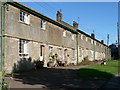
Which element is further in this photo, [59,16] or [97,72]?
[59,16]

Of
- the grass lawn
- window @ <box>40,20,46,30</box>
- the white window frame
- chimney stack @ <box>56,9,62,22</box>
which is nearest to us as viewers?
the grass lawn

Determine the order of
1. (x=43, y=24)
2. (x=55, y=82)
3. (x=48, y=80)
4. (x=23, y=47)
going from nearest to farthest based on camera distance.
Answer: (x=55, y=82), (x=48, y=80), (x=23, y=47), (x=43, y=24)

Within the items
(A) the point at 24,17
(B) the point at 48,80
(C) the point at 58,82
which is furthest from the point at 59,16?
(C) the point at 58,82

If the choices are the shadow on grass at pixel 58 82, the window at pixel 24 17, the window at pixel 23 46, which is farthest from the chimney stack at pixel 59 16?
the shadow on grass at pixel 58 82

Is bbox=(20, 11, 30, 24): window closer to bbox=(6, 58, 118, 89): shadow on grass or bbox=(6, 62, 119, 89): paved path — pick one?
bbox=(6, 58, 118, 89): shadow on grass

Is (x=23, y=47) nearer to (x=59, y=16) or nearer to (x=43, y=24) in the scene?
(x=43, y=24)

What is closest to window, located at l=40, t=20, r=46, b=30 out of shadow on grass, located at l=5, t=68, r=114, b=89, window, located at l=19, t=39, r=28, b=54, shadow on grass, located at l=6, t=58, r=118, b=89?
window, located at l=19, t=39, r=28, b=54

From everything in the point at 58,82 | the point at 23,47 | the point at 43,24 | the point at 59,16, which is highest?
the point at 59,16

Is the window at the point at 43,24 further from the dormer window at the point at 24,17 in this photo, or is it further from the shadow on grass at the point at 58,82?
the shadow on grass at the point at 58,82

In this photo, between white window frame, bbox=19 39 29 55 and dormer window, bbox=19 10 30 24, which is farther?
dormer window, bbox=19 10 30 24

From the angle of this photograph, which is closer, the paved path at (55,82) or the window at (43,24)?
the paved path at (55,82)

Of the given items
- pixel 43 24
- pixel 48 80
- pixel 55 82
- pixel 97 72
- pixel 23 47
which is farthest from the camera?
pixel 43 24

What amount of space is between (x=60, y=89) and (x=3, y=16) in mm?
7603

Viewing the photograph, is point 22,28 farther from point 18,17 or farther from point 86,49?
point 86,49
